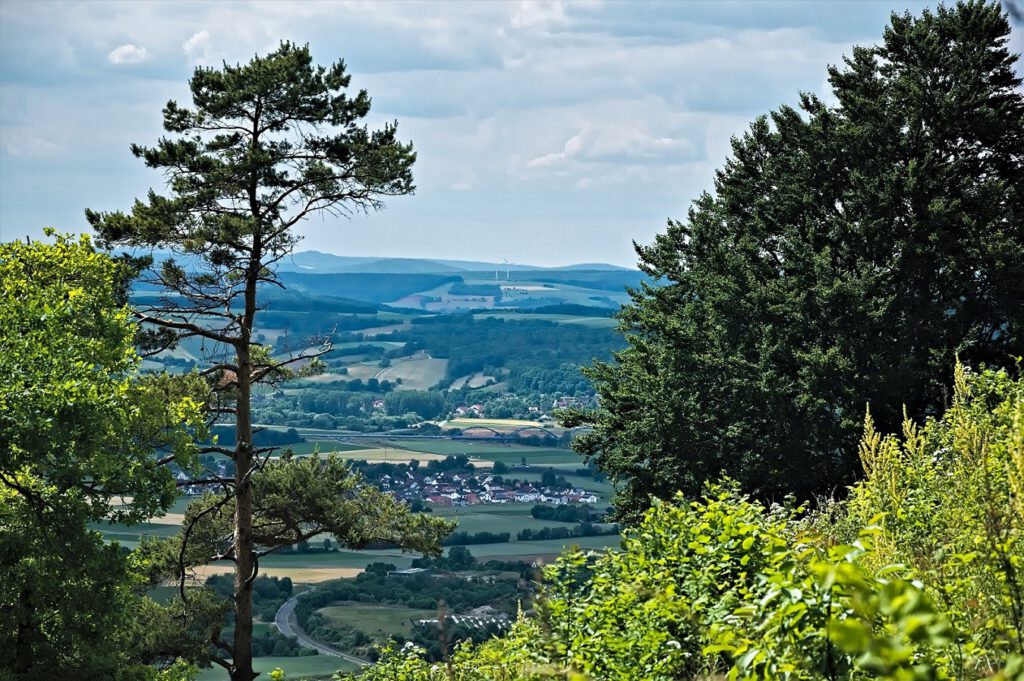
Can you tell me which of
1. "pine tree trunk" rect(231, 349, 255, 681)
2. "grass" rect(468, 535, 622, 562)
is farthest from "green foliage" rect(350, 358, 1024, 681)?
"grass" rect(468, 535, 622, 562)

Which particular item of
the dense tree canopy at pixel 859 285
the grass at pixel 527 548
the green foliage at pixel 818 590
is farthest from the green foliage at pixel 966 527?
the grass at pixel 527 548

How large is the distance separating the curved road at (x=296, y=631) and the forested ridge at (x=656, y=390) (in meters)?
35.9

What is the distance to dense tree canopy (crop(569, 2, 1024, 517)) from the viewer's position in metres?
32.6

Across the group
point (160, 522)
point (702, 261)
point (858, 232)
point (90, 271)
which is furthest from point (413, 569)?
point (90, 271)

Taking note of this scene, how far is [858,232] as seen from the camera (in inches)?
1339

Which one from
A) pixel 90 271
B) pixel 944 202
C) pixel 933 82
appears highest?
pixel 933 82

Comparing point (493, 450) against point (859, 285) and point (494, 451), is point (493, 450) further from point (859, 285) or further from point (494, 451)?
point (859, 285)

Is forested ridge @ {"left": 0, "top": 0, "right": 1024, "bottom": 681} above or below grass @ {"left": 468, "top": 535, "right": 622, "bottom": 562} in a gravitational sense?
above

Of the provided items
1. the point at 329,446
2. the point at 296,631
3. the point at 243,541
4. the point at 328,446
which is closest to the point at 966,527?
the point at 243,541

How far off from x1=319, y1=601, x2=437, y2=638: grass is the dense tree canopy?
4389 centimetres

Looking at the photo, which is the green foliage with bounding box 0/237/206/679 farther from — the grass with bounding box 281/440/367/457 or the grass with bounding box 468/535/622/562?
the grass with bounding box 281/440/367/457

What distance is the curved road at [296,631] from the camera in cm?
7194

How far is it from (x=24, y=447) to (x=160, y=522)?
294ft

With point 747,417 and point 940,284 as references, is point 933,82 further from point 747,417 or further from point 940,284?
point 747,417
